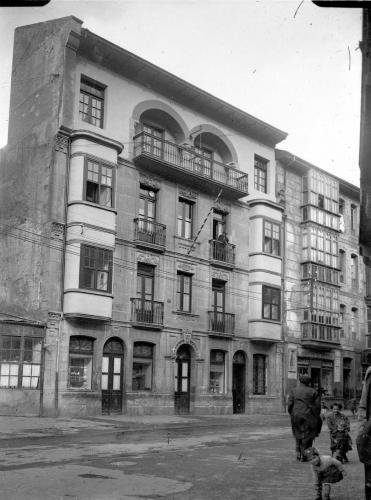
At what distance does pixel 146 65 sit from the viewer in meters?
29.2

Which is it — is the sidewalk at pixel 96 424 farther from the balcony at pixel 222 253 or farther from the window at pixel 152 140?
the window at pixel 152 140

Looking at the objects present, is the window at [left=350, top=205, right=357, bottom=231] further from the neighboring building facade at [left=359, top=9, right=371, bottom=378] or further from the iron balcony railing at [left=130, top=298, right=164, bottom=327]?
the neighboring building facade at [left=359, top=9, right=371, bottom=378]

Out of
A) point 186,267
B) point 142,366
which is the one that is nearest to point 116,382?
point 142,366

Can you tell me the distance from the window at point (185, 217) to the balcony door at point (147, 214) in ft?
5.45

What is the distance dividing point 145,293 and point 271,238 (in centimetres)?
941

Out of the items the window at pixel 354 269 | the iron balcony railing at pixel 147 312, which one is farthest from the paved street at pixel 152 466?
the window at pixel 354 269

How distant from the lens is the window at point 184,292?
30641 millimetres

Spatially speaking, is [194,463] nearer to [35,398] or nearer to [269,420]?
[35,398]

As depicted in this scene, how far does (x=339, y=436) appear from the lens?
41.8 feet

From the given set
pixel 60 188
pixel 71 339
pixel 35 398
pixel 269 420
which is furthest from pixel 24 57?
pixel 269 420

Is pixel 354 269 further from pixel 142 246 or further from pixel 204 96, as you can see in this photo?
pixel 142 246

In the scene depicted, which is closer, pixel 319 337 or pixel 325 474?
pixel 325 474

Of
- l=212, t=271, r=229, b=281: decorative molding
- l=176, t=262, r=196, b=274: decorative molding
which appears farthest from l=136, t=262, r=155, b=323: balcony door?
l=212, t=271, r=229, b=281: decorative molding

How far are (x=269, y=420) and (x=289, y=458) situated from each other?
15.8 metres
